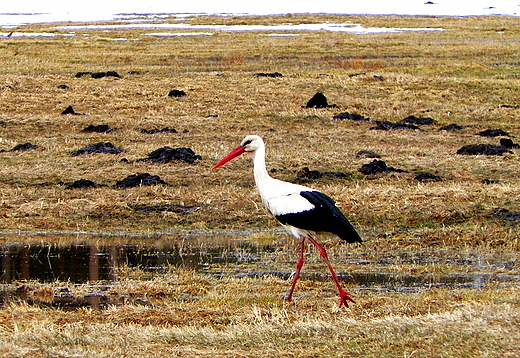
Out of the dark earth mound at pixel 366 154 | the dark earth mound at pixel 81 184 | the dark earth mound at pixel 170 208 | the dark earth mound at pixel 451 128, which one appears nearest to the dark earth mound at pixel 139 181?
the dark earth mound at pixel 81 184

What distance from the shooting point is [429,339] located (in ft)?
23.9

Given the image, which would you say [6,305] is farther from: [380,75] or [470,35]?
[470,35]

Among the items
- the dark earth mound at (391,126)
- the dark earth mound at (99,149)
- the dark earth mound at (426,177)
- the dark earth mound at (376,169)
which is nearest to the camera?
the dark earth mound at (426,177)

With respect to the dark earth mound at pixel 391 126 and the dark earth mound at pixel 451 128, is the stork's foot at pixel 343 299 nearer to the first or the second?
the dark earth mound at pixel 391 126

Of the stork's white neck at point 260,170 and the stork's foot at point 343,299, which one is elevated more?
the stork's white neck at point 260,170

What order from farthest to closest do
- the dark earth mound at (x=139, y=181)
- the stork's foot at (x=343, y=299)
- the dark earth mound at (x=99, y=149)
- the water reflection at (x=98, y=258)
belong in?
the dark earth mound at (x=99, y=149) < the dark earth mound at (x=139, y=181) < the water reflection at (x=98, y=258) < the stork's foot at (x=343, y=299)

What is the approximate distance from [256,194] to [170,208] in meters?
1.63

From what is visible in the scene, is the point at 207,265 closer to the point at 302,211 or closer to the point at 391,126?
the point at 302,211

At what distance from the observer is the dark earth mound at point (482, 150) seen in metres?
20.8

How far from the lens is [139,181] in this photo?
17.7 metres

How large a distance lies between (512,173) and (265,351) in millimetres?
12684

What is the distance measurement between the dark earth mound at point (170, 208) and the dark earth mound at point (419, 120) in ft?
34.4

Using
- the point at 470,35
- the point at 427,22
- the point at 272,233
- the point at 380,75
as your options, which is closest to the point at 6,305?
the point at 272,233

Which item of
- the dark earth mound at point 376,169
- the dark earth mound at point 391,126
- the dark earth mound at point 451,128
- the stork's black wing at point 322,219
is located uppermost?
the stork's black wing at point 322,219
